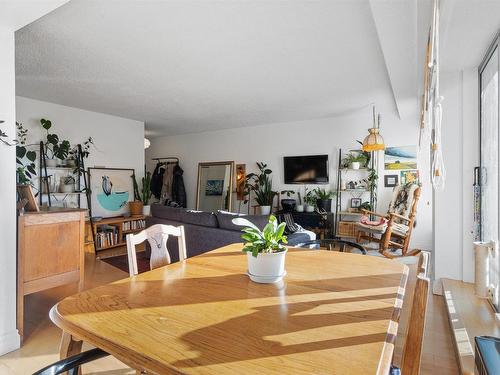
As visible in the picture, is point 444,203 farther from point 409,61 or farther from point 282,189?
point 282,189

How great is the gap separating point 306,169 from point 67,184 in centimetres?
401

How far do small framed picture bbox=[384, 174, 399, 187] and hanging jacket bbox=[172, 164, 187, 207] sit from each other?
425 cm

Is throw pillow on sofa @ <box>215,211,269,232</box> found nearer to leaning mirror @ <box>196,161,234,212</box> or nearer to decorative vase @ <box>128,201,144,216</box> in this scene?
decorative vase @ <box>128,201,144,216</box>

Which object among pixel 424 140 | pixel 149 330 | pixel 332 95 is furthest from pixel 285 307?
pixel 424 140

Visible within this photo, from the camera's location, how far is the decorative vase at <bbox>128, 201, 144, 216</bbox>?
5.28m

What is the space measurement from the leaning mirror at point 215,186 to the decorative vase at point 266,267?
17.2 ft

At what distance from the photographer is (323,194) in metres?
5.38

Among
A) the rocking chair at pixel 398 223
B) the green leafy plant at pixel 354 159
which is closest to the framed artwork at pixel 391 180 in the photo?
the green leafy plant at pixel 354 159

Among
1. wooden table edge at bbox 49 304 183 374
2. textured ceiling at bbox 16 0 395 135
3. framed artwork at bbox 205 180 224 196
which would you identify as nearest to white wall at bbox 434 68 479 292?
textured ceiling at bbox 16 0 395 135

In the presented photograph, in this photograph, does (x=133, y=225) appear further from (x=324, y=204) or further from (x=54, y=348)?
(x=324, y=204)

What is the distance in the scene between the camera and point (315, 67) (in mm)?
3053

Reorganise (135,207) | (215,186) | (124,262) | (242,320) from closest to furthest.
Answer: (242,320)
(124,262)
(135,207)
(215,186)

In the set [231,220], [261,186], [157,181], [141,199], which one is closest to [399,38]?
[231,220]

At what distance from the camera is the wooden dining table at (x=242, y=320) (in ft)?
2.18
